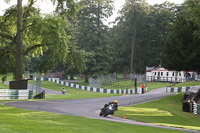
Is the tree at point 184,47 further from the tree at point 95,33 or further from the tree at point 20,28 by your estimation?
the tree at point 95,33

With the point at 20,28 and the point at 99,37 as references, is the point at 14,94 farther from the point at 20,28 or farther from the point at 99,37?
the point at 99,37

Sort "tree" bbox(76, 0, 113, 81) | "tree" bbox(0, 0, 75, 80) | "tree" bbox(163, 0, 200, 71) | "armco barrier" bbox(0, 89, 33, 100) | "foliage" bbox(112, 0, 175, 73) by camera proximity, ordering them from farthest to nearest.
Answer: "foliage" bbox(112, 0, 175, 73) → "tree" bbox(76, 0, 113, 81) → "tree" bbox(163, 0, 200, 71) → "tree" bbox(0, 0, 75, 80) → "armco barrier" bbox(0, 89, 33, 100)

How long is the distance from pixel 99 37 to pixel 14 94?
41.1m

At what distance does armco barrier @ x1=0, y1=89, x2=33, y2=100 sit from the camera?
84.7ft

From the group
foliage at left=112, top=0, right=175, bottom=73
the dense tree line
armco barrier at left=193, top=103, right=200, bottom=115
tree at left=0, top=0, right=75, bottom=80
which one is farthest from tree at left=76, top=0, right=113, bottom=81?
armco barrier at left=193, top=103, right=200, bottom=115

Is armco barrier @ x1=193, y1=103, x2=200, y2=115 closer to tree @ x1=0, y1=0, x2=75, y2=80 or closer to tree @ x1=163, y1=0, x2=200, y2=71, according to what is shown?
tree @ x1=163, y1=0, x2=200, y2=71

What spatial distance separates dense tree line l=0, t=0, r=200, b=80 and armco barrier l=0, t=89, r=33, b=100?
8.11ft

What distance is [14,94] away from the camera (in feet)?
87.5

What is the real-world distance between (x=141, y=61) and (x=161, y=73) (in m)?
17.3

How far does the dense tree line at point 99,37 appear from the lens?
27.7 meters

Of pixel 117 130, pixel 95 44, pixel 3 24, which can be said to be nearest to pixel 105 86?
pixel 95 44

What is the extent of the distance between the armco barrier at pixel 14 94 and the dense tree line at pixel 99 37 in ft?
8.11

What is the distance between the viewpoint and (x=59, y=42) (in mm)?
27125

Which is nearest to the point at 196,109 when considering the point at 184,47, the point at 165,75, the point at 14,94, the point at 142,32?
the point at 184,47
